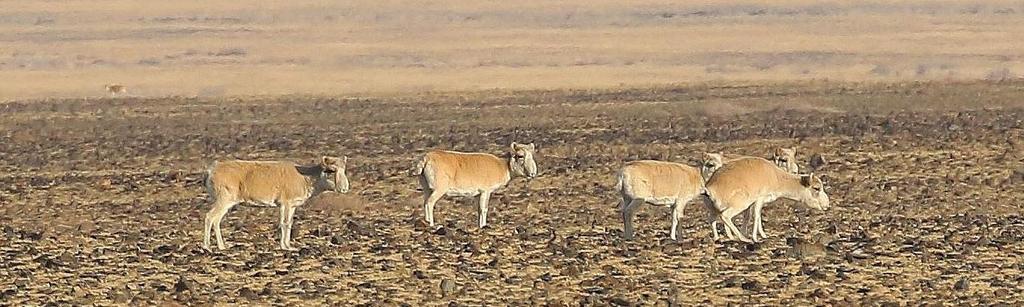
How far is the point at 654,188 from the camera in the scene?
18438 mm

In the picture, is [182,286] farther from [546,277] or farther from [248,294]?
[546,277]

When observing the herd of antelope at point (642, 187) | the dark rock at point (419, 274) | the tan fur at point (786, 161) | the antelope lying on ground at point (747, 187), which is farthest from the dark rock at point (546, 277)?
the tan fur at point (786, 161)

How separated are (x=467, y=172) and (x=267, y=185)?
265 cm

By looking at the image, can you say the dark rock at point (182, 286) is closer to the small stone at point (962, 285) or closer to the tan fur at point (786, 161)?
the small stone at point (962, 285)

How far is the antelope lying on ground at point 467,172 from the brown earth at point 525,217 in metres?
0.34

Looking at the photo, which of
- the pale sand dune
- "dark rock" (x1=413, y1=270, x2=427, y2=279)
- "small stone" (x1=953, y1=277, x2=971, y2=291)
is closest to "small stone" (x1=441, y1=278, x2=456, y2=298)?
"dark rock" (x1=413, y1=270, x2=427, y2=279)

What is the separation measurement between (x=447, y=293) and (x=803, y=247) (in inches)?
141

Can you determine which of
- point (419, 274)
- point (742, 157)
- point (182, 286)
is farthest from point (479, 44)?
point (182, 286)

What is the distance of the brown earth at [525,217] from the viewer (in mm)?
15297

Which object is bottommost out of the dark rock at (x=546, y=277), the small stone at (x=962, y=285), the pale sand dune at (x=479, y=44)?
the pale sand dune at (x=479, y=44)

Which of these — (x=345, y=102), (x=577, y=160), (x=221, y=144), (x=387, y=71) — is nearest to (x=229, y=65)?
(x=387, y=71)

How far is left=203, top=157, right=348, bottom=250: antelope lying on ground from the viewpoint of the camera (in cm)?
1806

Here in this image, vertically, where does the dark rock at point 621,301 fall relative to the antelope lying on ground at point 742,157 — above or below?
above

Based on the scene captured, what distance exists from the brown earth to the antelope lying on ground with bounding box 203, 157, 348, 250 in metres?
0.35
